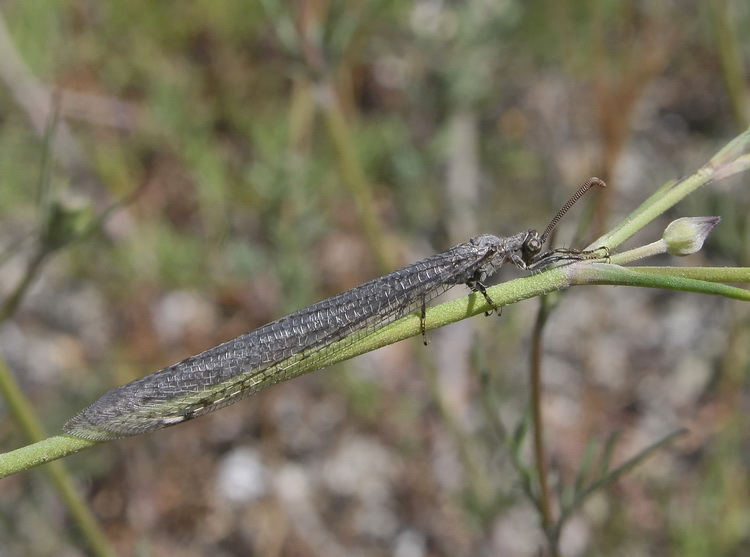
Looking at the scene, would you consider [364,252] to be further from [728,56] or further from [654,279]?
[654,279]

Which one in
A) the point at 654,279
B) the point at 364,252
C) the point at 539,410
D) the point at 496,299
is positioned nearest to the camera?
the point at 654,279

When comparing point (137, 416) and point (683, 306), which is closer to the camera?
point (137, 416)

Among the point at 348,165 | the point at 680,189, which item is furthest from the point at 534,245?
the point at 348,165

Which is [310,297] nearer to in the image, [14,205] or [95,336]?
[95,336]

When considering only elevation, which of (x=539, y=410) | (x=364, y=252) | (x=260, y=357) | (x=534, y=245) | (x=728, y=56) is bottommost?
(x=539, y=410)

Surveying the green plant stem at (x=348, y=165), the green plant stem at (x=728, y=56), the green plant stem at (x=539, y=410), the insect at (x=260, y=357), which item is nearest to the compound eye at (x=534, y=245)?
the insect at (x=260, y=357)

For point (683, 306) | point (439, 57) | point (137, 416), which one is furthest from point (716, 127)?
point (137, 416)

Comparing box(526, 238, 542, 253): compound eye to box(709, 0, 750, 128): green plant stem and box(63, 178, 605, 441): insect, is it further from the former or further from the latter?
box(709, 0, 750, 128): green plant stem
